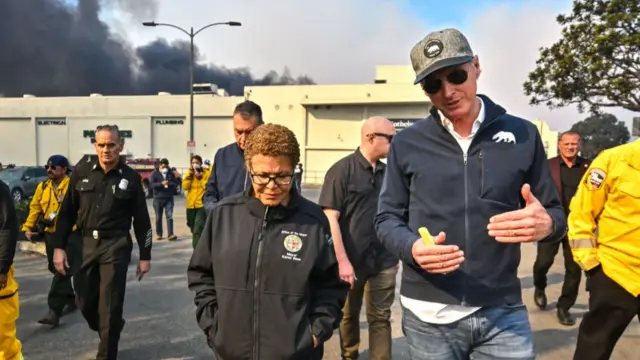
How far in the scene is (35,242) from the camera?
8.62 meters

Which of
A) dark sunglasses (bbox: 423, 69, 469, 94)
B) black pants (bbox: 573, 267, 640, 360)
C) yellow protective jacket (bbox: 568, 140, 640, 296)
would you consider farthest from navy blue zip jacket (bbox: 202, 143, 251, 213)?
black pants (bbox: 573, 267, 640, 360)

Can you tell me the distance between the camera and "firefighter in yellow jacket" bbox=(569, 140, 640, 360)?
299 cm

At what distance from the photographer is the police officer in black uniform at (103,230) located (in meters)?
4.11

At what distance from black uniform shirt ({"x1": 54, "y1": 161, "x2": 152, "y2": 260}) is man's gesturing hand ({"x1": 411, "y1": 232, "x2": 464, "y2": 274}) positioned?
127 inches

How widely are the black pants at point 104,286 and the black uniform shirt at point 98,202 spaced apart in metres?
0.16

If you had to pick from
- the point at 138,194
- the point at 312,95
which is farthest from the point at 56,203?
the point at 312,95

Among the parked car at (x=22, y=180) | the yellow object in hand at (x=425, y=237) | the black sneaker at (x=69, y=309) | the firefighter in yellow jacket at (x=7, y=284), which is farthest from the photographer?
the parked car at (x=22, y=180)

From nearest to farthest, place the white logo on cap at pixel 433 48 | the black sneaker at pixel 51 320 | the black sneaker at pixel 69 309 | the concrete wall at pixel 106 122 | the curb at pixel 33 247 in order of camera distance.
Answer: the white logo on cap at pixel 433 48, the black sneaker at pixel 51 320, the black sneaker at pixel 69 309, the curb at pixel 33 247, the concrete wall at pixel 106 122

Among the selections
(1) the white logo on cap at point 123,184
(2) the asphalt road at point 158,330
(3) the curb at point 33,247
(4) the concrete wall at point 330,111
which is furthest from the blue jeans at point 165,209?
(4) the concrete wall at point 330,111

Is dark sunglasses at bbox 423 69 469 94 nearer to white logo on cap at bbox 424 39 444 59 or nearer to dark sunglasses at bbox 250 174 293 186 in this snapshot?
white logo on cap at bbox 424 39 444 59

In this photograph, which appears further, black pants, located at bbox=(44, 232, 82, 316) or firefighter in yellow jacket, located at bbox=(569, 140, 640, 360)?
black pants, located at bbox=(44, 232, 82, 316)

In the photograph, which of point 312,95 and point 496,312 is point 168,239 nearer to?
point 496,312

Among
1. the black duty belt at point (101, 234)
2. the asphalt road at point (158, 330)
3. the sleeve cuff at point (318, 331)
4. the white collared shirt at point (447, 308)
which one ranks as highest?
the white collared shirt at point (447, 308)

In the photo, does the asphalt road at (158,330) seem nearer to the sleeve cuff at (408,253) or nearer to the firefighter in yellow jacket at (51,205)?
the firefighter in yellow jacket at (51,205)
